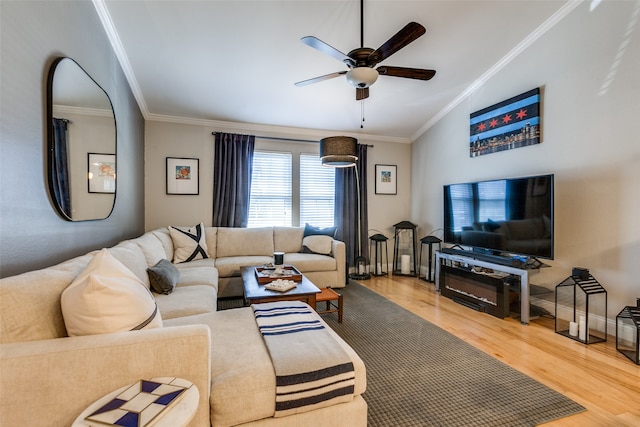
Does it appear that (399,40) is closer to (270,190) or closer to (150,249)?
(150,249)

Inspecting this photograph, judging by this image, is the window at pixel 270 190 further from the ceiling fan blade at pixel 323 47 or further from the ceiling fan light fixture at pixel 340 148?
the ceiling fan blade at pixel 323 47

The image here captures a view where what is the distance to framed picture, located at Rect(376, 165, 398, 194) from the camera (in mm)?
5387

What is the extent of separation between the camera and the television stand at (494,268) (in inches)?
115

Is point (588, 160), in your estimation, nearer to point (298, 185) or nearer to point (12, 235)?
point (298, 185)

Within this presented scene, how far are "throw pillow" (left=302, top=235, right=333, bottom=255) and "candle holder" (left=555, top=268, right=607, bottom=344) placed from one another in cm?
265

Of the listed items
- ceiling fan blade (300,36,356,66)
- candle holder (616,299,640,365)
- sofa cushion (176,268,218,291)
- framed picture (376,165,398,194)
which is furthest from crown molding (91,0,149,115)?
candle holder (616,299,640,365)

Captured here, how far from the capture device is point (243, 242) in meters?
4.30

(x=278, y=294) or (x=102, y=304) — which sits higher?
(x=102, y=304)

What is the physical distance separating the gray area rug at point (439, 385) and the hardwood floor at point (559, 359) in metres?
0.11

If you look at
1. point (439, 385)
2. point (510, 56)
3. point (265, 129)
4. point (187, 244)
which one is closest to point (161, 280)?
point (187, 244)

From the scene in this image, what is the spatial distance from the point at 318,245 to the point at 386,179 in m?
1.97

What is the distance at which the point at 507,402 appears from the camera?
68.8 inches

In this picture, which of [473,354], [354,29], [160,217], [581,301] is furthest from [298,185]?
[581,301]

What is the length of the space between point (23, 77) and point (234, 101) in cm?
282
